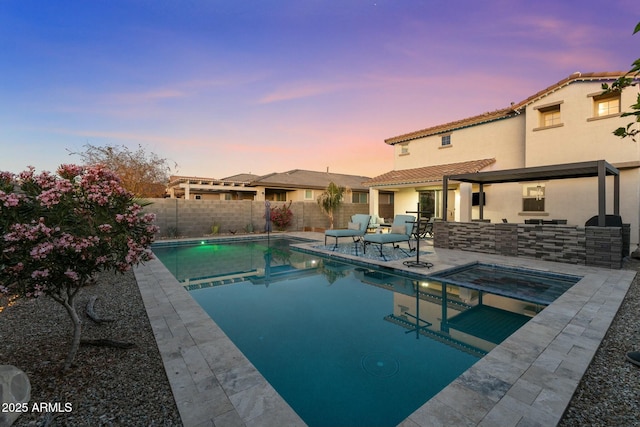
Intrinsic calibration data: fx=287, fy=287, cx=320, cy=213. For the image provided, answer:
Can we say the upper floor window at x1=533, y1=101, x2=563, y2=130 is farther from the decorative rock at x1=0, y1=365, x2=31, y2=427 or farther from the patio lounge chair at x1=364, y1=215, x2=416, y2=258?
the decorative rock at x1=0, y1=365, x2=31, y2=427

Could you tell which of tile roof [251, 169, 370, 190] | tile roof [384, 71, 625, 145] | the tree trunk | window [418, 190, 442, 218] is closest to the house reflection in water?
the tree trunk

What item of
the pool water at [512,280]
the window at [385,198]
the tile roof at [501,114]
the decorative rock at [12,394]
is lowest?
the pool water at [512,280]

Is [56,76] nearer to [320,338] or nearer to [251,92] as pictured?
[251,92]

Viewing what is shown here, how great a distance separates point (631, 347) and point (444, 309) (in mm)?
2332

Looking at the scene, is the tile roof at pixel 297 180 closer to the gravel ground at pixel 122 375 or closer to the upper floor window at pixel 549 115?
the upper floor window at pixel 549 115

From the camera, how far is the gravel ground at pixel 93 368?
7.11ft

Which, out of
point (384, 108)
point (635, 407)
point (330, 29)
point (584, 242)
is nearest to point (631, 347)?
point (635, 407)

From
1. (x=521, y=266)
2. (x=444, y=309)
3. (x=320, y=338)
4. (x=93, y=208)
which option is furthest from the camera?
(x=521, y=266)

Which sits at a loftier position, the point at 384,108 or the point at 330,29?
the point at 330,29

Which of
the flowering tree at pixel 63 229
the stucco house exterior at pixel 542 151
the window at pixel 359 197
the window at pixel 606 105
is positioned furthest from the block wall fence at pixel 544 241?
the window at pixel 359 197

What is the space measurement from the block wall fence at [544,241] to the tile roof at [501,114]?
6109 mm

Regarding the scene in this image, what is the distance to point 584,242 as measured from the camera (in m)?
7.78

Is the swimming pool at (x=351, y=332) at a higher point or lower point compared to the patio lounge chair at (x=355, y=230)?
lower

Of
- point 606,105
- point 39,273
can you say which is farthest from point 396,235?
point 606,105
